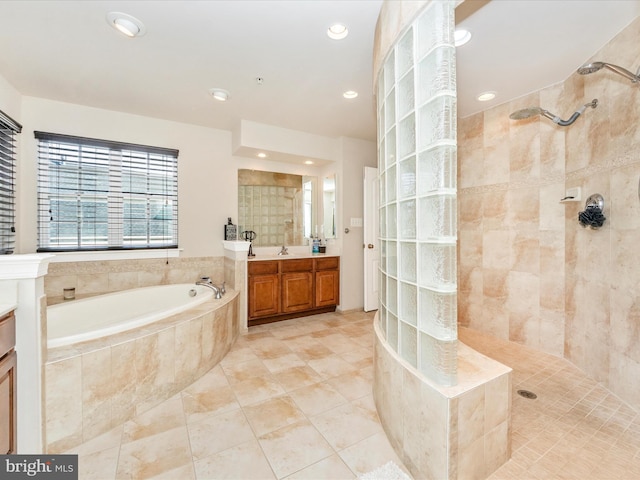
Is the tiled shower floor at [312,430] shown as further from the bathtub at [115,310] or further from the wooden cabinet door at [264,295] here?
the wooden cabinet door at [264,295]

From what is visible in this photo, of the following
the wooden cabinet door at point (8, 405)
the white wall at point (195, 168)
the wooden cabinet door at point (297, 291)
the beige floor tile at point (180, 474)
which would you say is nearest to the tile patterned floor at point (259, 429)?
the beige floor tile at point (180, 474)

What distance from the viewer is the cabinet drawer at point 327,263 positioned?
12.3 feet

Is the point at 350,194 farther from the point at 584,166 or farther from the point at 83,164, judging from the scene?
the point at 83,164

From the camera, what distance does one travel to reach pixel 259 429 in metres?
1.63

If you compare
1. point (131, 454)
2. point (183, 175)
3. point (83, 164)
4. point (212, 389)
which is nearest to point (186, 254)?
point (183, 175)

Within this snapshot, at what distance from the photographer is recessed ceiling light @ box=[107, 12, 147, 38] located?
5.51ft

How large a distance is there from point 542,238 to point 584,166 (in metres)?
0.69

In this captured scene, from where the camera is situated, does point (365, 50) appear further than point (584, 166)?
No

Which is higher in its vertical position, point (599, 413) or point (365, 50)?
point (365, 50)

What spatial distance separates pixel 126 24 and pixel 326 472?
9.16ft

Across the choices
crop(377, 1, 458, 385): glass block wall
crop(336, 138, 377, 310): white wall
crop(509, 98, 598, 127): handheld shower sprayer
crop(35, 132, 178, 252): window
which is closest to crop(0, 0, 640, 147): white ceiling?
crop(509, 98, 598, 127): handheld shower sprayer

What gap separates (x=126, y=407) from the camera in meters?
1.71

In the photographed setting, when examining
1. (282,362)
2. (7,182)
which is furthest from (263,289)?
(7,182)

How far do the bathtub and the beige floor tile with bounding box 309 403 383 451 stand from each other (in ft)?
4.60
